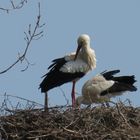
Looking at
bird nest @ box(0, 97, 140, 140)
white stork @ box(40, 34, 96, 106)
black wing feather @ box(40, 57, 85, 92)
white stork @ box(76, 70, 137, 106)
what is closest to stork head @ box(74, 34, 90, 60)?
white stork @ box(40, 34, 96, 106)

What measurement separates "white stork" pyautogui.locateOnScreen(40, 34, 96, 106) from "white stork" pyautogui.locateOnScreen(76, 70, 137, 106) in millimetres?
438

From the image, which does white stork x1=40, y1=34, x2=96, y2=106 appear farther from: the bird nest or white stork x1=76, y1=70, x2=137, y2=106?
the bird nest

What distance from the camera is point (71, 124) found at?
1151 centimetres

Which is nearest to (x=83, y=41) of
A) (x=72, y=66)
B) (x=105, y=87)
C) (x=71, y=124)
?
(x=72, y=66)

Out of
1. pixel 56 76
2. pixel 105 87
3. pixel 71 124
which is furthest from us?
pixel 56 76

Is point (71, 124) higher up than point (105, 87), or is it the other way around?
point (105, 87)

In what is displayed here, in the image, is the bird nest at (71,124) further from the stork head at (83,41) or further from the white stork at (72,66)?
the stork head at (83,41)

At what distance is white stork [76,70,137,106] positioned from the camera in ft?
45.1

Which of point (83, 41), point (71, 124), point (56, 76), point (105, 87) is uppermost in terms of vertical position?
point (83, 41)

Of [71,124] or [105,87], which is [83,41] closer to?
[105,87]

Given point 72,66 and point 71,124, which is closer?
point 71,124

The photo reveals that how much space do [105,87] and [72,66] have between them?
111 centimetres

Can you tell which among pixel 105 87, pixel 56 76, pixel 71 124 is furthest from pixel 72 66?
pixel 71 124

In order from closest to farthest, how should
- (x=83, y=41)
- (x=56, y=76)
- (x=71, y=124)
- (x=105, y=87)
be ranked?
(x=71, y=124) → (x=105, y=87) → (x=56, y=76) → (x=83, y=41)
